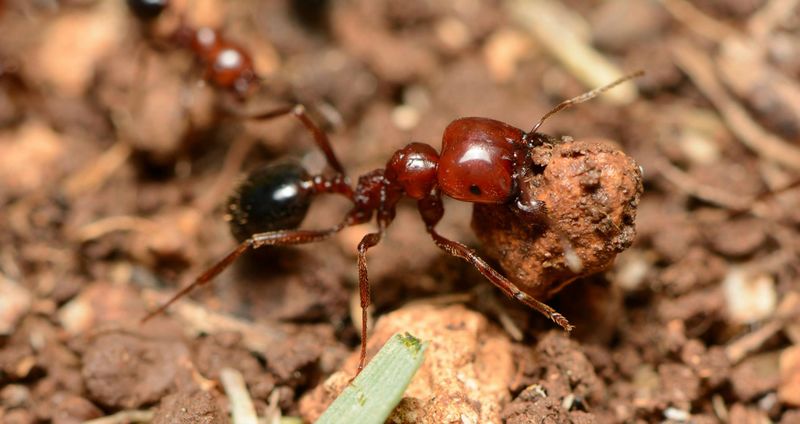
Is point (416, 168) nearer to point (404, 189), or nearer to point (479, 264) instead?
point (404, 189)

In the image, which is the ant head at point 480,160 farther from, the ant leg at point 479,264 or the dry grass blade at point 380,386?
the dry grass blade at point 380,386

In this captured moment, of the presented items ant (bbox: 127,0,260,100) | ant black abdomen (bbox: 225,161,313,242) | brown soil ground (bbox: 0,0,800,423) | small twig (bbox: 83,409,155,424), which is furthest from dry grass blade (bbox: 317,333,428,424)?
ant (bbox: 127,0,260,100)

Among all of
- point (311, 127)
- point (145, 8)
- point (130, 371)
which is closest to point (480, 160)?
point (311, 127)

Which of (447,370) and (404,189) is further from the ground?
(404,189)

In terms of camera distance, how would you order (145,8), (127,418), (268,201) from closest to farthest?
(127,418), (268,201), (145,8)

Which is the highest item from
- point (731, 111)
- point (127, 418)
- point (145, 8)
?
point (145, 8)

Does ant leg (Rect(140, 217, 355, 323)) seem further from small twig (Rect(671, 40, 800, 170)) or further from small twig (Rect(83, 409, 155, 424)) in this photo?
small twig (Rect(671, 40, 800, 170))

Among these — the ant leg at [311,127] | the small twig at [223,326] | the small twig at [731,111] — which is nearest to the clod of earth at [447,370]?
the small twig at [223,326]

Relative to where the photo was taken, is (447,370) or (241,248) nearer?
(447,370)

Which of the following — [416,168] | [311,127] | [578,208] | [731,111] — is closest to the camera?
[578,208]
